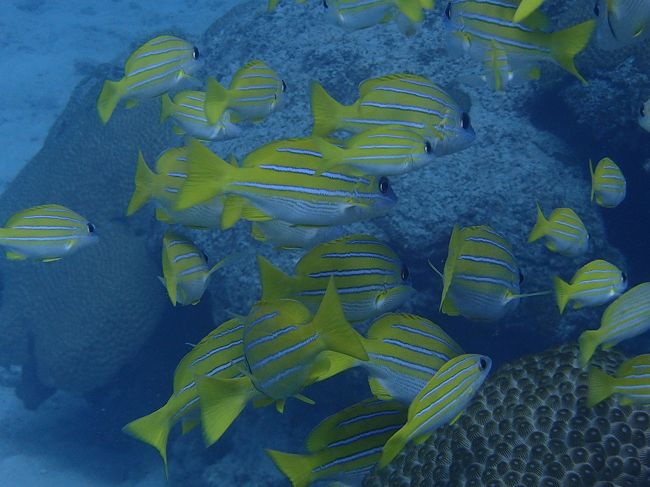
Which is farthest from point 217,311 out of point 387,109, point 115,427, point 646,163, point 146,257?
point 646,163

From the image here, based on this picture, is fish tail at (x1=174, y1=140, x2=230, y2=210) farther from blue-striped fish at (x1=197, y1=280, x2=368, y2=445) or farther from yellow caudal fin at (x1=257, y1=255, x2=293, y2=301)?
blue-striped fish at (x1=197, y1=280, x2=368, y2=445)

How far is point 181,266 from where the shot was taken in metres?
3.83

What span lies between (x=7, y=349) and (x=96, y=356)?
8.62 ft

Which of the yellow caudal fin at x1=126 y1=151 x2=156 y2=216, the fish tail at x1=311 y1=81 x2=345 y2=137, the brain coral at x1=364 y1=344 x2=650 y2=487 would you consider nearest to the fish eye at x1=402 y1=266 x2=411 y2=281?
the fish tail at x1=311 y1=81 x2=345 y2=137

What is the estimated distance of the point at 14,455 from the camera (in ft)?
28.1

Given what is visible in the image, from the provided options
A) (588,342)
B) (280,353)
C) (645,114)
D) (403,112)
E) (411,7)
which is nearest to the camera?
(280,353)

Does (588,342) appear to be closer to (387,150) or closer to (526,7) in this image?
(387,150)

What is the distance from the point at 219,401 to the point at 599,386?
6.51ft

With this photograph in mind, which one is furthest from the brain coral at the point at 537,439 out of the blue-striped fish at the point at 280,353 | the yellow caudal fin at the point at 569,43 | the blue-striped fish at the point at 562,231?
the yellow caudal fin at the point at 569,43

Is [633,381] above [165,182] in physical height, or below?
below

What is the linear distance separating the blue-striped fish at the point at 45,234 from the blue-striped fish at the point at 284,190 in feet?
6.92

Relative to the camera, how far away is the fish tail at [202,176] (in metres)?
2.58

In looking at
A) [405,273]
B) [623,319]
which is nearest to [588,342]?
[623,319]

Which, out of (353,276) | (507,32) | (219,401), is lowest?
(219,401)
